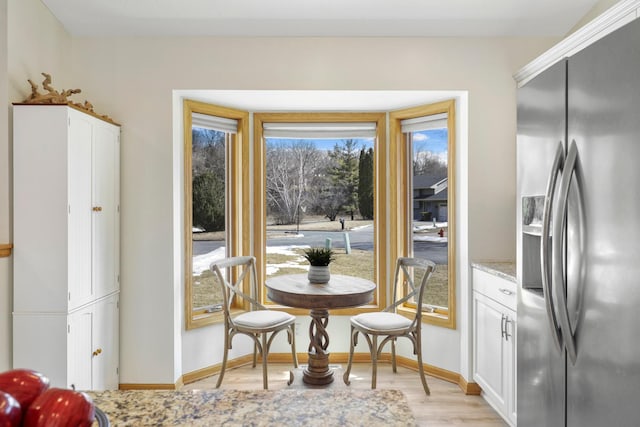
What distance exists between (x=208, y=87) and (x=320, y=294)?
175cm

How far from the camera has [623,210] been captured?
1.21 metres

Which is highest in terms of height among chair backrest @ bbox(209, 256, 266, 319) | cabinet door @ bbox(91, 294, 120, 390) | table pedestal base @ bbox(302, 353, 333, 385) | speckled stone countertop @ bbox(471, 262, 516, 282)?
speckled stone countertop @ bbox(471, 262, 516, 282)

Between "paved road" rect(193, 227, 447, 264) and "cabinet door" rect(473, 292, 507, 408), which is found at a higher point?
"paved road" rect(193, 227, 447, 264)

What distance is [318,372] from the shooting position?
3.28 m

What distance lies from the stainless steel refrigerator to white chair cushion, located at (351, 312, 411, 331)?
55.0 inches

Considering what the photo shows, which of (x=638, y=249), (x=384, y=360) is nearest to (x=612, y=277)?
(x=638, y=249)

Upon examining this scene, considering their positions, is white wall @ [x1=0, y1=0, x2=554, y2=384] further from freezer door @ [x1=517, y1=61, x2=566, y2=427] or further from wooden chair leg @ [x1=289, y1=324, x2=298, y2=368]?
freezer door @ [x1=517, y1=61, x2=566, y2=427]

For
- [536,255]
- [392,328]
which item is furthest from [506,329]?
[536,255]

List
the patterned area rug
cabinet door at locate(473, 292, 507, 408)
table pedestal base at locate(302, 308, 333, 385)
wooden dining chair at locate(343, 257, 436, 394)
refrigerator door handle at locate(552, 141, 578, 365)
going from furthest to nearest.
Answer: table pedestal base at locate(302, 308, 333, 385) → wooden dining chair at locate(343, 257, 436, 394) → cabinet door at locate(473, 292, 507, 408) → refrigerator door handle at locate(552, 141, 578, 365) → the patterned area rug

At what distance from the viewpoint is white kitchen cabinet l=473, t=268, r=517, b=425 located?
252 cm

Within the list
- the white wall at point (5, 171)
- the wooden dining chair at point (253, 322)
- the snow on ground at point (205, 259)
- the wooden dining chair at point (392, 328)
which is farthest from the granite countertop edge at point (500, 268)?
the white wall at point (5, 171)

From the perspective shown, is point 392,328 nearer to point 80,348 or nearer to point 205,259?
point 205,259

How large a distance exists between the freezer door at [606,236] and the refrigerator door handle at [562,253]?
20mm

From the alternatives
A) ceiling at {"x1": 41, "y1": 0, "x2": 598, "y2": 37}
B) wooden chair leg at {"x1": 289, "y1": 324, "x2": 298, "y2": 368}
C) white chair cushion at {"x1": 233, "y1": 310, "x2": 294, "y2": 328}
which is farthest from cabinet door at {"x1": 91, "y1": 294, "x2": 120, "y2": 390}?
ceiling at {"x1": 41, "y1": 0, "x2": 598, "y2": 37}
